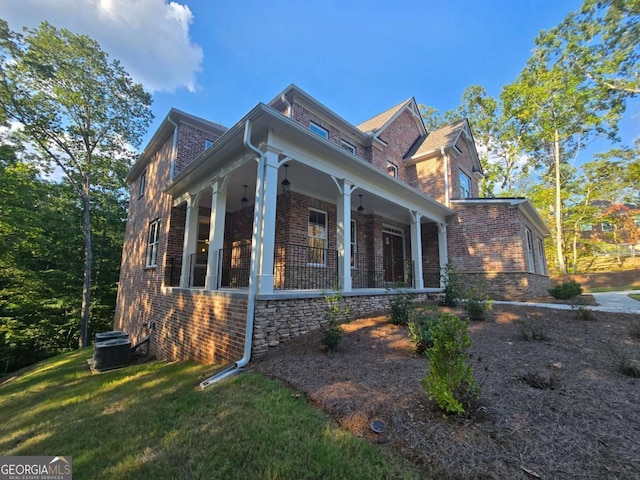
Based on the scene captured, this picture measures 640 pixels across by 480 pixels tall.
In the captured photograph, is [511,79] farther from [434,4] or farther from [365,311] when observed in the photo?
[365,311]

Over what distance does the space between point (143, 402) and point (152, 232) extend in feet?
24.7

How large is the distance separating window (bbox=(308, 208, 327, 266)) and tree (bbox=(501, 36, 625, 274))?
1754 centimetres

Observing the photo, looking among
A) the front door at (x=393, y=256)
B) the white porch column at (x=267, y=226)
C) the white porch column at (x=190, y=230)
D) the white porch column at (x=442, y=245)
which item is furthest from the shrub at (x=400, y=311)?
the white porch column at (x=442, y=245)

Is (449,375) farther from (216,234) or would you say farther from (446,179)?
(446,179)

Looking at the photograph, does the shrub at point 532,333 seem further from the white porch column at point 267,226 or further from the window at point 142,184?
the window at point 142,184

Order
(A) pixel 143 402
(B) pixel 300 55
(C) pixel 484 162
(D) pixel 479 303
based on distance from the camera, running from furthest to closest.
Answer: (C) pixel 484 162, (B) pixel 300 55, (D) pixel 479 303, (A) pixel 143 402

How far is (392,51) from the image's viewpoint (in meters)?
10.6

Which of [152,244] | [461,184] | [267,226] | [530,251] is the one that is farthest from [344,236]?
[530,251]

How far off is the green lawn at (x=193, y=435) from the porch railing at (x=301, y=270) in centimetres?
328

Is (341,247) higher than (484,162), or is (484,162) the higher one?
(484,162)

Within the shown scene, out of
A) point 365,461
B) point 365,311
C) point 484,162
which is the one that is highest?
point 484,162

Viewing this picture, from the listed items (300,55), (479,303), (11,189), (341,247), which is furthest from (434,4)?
(11,189)

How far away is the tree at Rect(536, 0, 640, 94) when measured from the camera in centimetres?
1360

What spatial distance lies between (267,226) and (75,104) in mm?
15655
